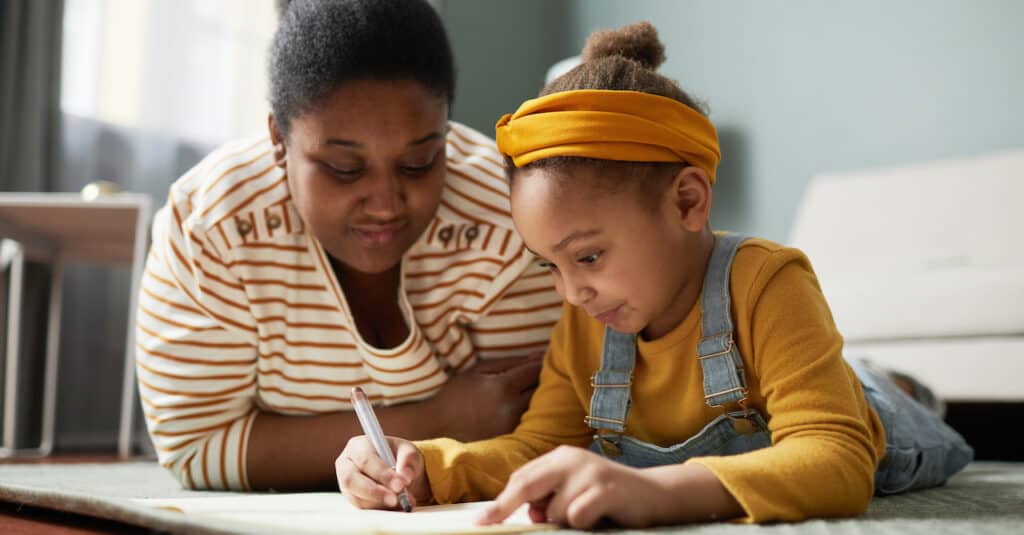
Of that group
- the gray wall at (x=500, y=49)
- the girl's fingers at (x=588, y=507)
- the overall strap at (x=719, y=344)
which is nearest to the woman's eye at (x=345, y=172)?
the overall strap at (x=719, y=344)

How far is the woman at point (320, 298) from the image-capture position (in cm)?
102

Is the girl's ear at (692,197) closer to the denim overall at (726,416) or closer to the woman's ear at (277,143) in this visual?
the denim overall at (726,416)

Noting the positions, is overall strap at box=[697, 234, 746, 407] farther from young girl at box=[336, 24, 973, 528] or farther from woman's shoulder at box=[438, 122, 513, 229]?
woman's shoulder at box=[438, 122, 513, 229]

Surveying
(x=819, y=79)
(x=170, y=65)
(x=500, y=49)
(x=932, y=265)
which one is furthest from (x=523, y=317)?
(x=500, y=49)

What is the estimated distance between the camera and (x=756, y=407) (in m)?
0.85

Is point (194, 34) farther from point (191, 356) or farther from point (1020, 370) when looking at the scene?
point (1020, 370)

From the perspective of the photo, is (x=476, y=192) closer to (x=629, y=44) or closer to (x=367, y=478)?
(x=629, y=44)

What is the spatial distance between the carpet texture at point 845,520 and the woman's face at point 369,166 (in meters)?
0.34

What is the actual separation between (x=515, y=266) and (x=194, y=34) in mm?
1915

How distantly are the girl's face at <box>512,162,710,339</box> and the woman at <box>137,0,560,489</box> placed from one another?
8.6 inches

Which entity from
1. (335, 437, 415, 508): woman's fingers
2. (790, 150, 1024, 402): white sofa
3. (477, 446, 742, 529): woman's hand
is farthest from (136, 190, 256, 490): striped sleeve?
(790, 150, 1024, 402): white sofa

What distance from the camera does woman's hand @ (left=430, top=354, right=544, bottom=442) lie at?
1073 millimetres

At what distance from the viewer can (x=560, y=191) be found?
81 centimetres

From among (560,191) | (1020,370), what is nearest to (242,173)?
(560,191)
